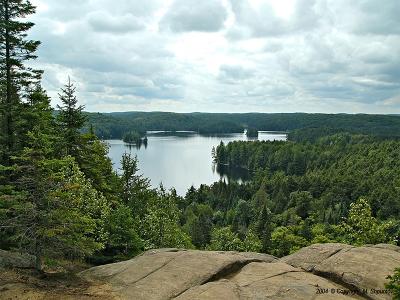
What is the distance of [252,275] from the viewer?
1620 cm

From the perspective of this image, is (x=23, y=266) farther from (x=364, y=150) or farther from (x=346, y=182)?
(x=364, y=150)

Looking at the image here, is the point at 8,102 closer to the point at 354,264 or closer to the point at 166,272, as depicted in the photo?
the point at 166,272

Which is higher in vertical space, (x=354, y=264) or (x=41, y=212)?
(x=41, y=212)

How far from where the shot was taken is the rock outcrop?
14.4 meters

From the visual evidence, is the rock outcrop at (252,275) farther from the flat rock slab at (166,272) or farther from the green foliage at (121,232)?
the green foliage at (121,232)

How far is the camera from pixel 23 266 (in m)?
19.4

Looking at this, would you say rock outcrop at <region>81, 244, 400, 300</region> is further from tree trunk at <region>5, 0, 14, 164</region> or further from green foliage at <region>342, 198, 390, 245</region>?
tree trunk at <region>5, 0, 14, 164</region>

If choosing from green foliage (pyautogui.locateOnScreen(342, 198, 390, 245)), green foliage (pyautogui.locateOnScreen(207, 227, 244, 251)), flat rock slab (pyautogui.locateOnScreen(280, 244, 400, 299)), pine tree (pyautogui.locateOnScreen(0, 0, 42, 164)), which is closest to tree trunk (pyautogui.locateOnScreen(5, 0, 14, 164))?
pine tree (pyautogui.locateOnScreen(0, 0, 42, 164))

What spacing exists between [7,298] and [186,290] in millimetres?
6805

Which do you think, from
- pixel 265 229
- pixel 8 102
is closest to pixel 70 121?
pixel 8 102

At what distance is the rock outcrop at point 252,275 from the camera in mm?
14375

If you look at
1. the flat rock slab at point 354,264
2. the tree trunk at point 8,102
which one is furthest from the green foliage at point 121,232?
the flat rock slab at point 354,264

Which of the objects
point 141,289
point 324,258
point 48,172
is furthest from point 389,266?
point 48,172

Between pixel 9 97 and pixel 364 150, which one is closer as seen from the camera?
pixel 9 97
